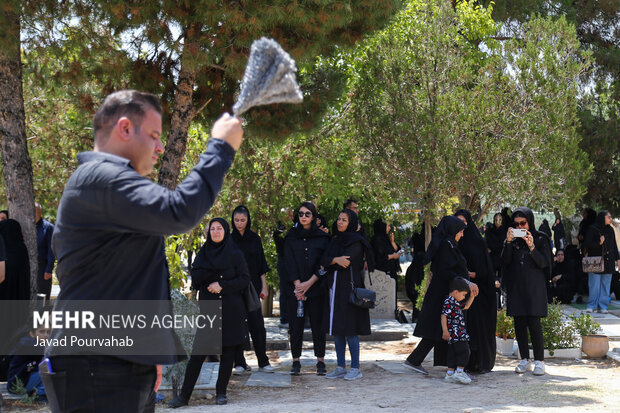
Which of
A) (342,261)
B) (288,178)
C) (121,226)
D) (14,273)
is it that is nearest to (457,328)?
(342,261)

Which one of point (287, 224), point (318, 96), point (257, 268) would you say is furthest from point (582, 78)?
point (257, 268)

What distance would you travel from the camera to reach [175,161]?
29.3 feet

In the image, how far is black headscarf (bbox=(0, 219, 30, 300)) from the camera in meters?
8.16

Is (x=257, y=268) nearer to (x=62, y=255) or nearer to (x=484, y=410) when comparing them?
(x=484, y=410)

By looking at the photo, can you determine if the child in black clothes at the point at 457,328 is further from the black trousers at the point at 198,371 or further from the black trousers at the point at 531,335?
the black trousers at the point at 198,371

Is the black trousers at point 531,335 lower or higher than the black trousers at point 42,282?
lower

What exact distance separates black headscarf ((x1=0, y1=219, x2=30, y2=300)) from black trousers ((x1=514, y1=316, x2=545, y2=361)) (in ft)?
18.5

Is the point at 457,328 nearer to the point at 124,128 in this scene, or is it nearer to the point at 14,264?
the point at 14,264

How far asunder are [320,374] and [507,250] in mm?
2677

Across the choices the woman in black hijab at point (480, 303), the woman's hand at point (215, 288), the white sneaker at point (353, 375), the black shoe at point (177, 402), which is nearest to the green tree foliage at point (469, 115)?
the woman in black hijab at point (480, 303)

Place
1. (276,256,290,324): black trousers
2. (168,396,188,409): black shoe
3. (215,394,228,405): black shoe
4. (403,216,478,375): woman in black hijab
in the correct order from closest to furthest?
(168,396,188,409): black shoe, (215,394,228,405): black shoe, (403,216,478,375): woman in black hijab, (276,256,290,324): black trousers

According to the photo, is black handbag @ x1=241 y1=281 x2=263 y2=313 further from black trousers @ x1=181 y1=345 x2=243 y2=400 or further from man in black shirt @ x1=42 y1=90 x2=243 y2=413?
man in black shirt @ x1=42 y1=90 x2=243 y2=413

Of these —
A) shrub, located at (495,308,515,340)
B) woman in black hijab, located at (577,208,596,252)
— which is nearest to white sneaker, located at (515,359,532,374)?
shrub, located at (495,308,515,340)

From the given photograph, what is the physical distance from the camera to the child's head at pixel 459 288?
8328 mm
